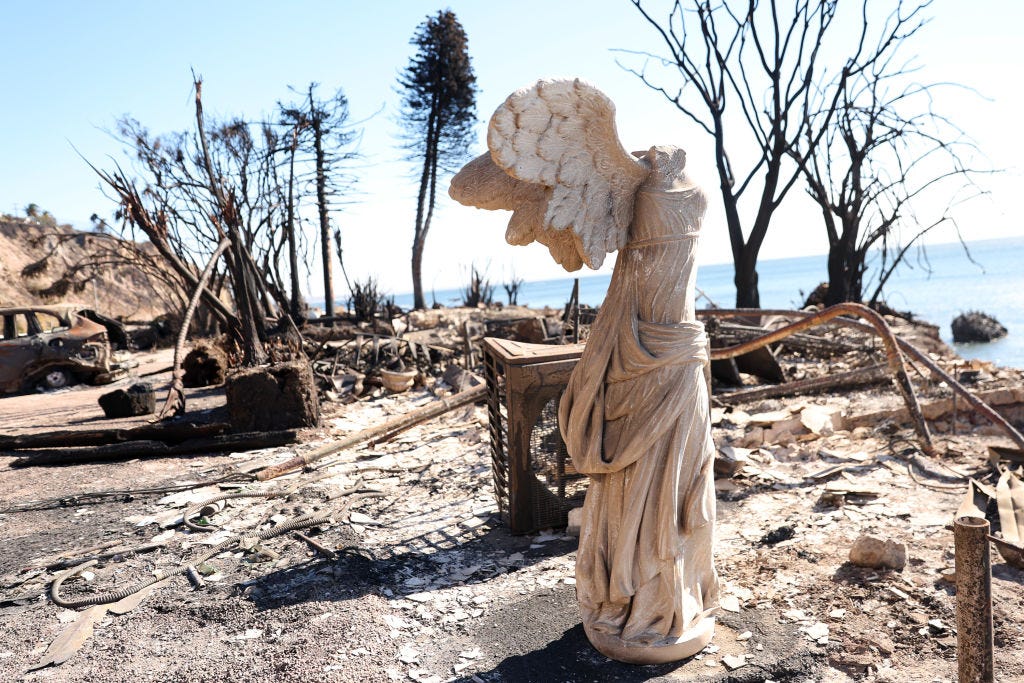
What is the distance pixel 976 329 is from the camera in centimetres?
2205

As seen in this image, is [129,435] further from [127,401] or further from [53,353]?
[53,353]

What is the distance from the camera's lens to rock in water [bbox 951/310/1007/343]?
22016 millimetres

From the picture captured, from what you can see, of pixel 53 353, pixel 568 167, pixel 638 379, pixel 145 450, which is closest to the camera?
pixel 568 167

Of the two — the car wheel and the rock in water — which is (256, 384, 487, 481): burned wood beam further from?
the rock in water

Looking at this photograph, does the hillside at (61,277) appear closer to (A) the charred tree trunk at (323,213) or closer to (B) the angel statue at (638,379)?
(A) the charred tree trunk at (323,213)

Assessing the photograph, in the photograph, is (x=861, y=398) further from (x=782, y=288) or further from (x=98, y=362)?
(x=782, y=288)

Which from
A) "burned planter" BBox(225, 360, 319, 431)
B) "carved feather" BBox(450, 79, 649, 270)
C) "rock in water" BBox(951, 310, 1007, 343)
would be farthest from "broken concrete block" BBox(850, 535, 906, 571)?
"rock in water" BBox(951, 310, 1007, 343)

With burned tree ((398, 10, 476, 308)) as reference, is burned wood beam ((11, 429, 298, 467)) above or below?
below

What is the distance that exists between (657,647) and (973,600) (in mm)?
1316

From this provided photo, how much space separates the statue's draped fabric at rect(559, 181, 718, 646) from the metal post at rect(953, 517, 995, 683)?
101cm

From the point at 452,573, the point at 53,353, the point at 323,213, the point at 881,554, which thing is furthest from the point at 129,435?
the point at 323,213

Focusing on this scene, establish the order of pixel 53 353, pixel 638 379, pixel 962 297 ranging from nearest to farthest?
pixel 638 379 → pixel 53 353 → pixel 962 297

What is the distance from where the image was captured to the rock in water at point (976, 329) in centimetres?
2202

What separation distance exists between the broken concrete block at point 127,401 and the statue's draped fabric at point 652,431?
8845 mm
